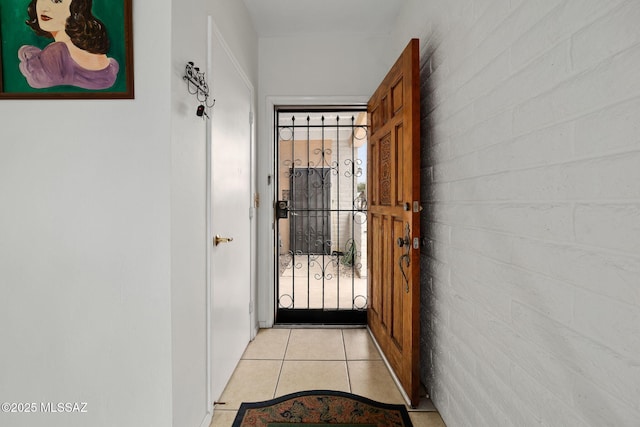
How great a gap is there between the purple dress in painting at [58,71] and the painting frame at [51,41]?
0.01 meters

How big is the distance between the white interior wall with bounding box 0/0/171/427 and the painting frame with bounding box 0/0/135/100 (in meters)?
0.04

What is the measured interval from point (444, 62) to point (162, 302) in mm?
1717

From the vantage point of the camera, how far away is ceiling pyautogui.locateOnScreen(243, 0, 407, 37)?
7.91ft

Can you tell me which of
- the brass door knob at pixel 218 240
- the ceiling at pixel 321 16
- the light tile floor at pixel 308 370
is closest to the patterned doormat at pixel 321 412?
the light tile floor at pixel 308 370

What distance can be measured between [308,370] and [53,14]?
2273 mm

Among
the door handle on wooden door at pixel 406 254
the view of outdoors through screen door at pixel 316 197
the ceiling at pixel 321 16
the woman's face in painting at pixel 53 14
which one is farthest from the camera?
the view of outdoors through screen door at pixel 316 197

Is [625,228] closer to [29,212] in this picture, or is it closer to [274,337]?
[29,212]

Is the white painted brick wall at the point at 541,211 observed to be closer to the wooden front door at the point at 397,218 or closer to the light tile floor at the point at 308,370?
the wooden front door at the point at 397,218

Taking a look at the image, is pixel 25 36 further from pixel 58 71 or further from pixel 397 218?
pixel 397 218

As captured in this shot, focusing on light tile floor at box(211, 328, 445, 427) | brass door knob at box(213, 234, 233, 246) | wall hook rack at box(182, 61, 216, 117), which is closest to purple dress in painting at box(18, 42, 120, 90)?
wall hook rack at box(182, 61, 216, 117)

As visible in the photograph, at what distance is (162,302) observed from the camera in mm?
1258

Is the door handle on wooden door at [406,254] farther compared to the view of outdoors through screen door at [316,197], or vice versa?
the view of outdoors through screen door at [316,197]

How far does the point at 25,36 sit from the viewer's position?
4.05ft

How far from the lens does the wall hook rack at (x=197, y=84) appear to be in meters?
1.37
